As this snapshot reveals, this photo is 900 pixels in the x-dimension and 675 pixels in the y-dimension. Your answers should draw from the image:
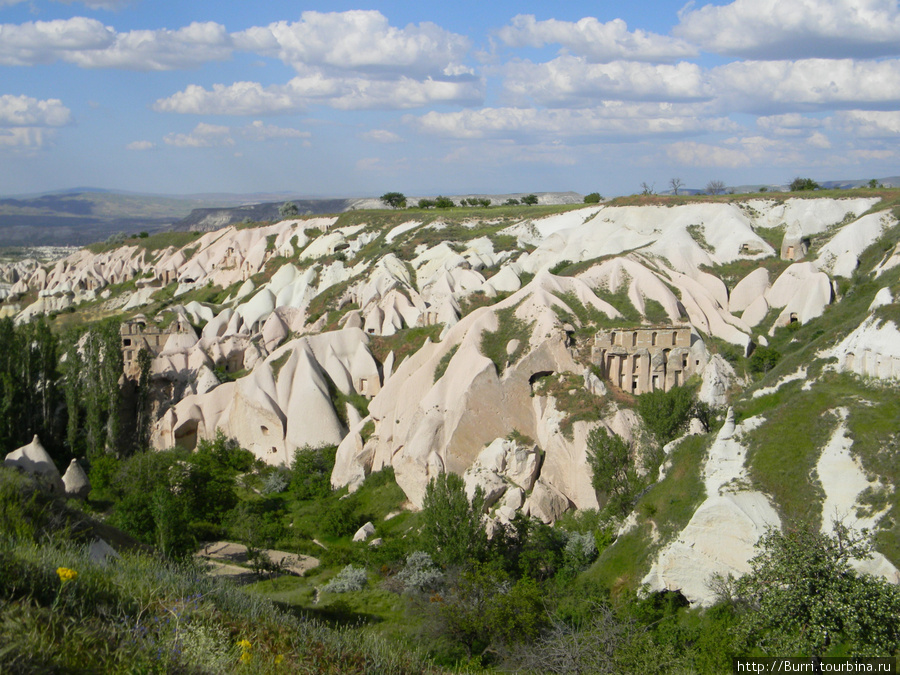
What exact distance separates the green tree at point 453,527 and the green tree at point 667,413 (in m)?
6.29

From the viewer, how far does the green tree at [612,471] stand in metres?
20.8

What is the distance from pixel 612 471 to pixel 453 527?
5.43 m

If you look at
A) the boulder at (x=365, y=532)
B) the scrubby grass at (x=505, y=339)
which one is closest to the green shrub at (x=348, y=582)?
the boulder at (x=365, y=532)

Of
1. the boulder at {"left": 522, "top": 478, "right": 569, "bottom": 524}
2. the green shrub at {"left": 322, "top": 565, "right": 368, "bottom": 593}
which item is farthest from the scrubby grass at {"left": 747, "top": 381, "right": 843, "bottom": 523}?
the green shrub at {"left": 322, "top": 565, "right": 368, "bottom": 593}

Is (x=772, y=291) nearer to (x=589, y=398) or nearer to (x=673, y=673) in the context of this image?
(x=589, y=398)

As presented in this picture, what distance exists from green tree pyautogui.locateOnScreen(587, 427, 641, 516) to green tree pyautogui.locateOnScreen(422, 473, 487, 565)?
4.05 metres

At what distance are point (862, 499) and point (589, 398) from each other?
968 centimetres

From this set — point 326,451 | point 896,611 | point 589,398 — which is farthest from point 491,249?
point 896,611

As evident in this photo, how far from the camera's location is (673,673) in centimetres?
1223

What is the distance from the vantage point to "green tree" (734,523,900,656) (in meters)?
11.9

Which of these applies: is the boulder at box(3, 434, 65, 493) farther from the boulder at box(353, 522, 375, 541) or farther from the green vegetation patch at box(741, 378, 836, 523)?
the green vegetation patch at box(741, 378, 836, 523)

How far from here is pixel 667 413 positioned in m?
22.0

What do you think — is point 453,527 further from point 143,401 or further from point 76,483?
point 143,401

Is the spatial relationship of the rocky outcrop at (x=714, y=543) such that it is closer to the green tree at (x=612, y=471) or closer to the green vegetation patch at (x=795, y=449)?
the green vegetation patch at (x=795, y=449)
